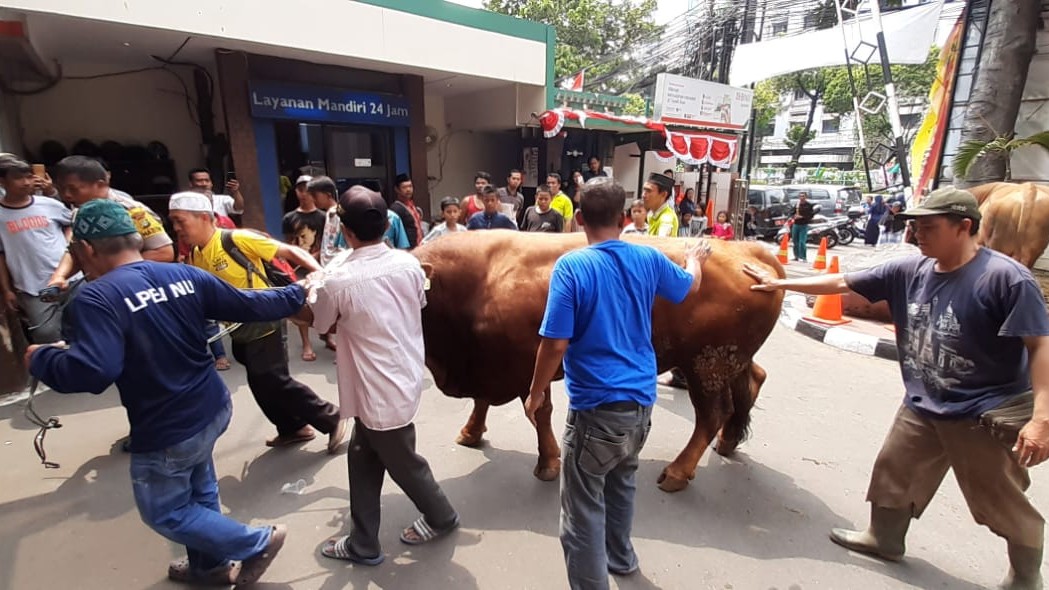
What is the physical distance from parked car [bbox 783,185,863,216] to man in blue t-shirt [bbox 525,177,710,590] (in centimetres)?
1792

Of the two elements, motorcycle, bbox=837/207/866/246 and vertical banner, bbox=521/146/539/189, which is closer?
vertical banner, bbox=521/146/539/189

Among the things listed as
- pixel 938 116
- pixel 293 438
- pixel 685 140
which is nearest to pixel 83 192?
pixel 293 438

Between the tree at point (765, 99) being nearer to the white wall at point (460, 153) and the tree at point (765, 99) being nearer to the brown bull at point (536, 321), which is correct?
the white wall at point (460, 153)

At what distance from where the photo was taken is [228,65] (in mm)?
7309

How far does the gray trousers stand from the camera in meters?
2.33

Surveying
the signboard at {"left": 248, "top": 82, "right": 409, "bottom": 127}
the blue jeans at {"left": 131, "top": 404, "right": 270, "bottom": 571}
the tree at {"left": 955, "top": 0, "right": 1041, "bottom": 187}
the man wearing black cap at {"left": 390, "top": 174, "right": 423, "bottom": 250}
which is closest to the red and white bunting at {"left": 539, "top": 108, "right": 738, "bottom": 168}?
the signboard at {"left": 248, "top": 82, "right": 409, "bottom": 127}

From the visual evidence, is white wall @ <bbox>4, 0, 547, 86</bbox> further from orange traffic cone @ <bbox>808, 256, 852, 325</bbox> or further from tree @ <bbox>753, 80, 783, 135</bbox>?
tree @ <bbox>753, 80, 783, 135</bbox>

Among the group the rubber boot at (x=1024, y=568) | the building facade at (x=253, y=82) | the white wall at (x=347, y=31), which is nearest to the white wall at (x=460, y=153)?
the building facade at (x=253, y=82)

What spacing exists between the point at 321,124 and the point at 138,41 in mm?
2586

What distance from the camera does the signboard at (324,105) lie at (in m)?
7.68

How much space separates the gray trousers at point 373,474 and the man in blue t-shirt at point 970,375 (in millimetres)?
2250

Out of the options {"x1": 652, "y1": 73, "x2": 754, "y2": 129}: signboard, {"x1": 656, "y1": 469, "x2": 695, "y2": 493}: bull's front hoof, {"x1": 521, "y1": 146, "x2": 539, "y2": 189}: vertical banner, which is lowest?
{"x1": 656, "y1": 469, "x2": 695, "y2": 493}: bull's front hoof

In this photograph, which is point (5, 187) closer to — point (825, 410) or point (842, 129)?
point (825, 410)

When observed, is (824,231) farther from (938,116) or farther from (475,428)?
(475,428)
